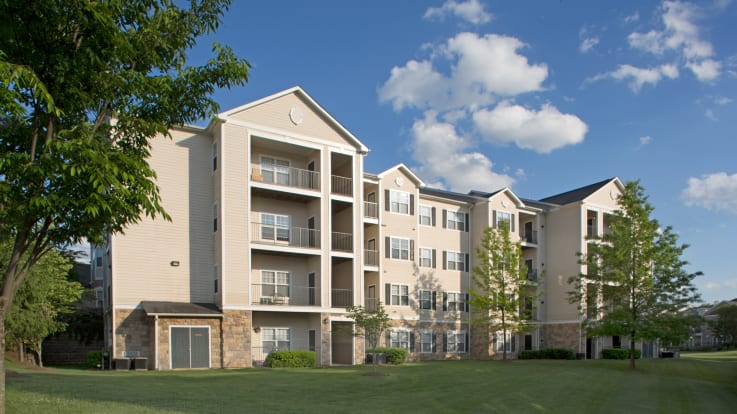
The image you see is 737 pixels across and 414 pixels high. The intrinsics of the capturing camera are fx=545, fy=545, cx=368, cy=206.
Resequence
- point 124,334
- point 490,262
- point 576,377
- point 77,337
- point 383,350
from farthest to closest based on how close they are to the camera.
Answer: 1. point 490,262
2. point 77,337
3. point 383,350
4. point 124,334
5. point 576,377

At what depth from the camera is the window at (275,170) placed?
31750mm

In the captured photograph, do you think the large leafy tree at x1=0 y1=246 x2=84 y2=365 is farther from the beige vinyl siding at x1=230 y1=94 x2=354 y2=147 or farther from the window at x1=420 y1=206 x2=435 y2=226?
the window at x1=420 y1=206 x2=435 y2=226

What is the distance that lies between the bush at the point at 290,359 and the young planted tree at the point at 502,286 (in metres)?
12.8

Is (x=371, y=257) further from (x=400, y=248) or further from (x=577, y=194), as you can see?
(x=577, y=194)

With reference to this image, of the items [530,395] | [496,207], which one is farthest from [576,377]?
[496,207]

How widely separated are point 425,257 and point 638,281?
45.8 ft

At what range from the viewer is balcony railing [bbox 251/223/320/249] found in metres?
31.2

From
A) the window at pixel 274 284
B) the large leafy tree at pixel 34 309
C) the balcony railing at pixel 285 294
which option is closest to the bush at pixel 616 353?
the balcony railing at pixel 285 294

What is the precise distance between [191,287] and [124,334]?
397 cm

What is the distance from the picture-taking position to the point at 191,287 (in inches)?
1130

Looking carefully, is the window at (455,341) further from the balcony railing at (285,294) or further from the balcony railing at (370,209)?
the balcony railing at (285,294)

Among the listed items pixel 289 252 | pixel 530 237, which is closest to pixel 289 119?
pixel 289 252

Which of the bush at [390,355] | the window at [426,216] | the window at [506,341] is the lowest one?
the window at [506,341]

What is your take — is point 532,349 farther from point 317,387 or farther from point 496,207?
point 317,387
